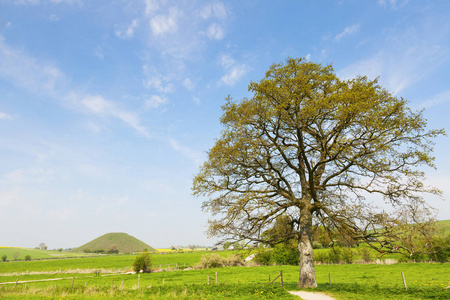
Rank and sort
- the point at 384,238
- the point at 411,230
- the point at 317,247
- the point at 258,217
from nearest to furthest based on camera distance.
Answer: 1. the point at 411,230
2. the point at 384,238
3. the point at 258,217
4. the point at 317,247

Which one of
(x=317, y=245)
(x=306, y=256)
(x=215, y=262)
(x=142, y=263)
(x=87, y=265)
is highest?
(x=306, y=256)

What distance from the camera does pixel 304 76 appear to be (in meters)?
16.0

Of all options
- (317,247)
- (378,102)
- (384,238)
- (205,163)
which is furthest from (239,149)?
(317,247)

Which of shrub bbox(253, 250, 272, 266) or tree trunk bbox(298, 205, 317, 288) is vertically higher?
tree trunk bbox(298, 205, 317, 288)

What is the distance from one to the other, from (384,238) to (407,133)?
6.27 m

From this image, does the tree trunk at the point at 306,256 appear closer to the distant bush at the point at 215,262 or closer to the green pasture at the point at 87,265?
the distant bush at the point at 215,262

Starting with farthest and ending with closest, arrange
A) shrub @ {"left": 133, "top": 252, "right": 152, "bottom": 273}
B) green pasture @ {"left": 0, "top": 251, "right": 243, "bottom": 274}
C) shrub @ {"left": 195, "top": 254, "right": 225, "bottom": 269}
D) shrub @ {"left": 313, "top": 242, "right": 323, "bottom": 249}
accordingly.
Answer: green pasture @ {"left": 0, "top": 251, "right": 243, "bottom": 274}
shrub @ {"left": 313, "top": 242, "right": 323, "bottom": 249}
shrub @ {"left": 195, "top": 254, "right": 225, "bottom": 269}
shrub @ {"left": 133, "top": 252, "right": 152, "bottom": 273}

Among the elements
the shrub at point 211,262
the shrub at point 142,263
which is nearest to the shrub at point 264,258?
the shrub at point 211,262

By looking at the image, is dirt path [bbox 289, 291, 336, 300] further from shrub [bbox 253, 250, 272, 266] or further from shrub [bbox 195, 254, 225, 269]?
shrub [bbox 253, 250, 272, 266]

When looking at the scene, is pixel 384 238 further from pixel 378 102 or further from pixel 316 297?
pixel 378 102

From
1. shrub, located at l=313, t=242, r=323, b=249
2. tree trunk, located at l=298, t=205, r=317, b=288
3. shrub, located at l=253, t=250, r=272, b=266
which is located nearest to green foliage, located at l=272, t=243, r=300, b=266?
shrub, located at l=253, t=250, r=272, b=266

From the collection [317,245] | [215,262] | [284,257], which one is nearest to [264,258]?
[284,257]

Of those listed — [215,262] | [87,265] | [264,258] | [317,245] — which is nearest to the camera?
[215,262]

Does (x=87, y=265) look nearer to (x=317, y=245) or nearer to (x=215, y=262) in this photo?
(x=215, y=262)
